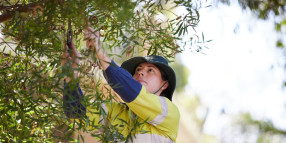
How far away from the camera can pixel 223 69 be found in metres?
6.52

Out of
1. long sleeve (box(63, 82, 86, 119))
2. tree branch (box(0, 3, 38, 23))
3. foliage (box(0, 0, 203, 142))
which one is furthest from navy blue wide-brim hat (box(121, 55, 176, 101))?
tree branch (box(0, 3, 38, 23))

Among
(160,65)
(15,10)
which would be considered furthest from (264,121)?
(15,10)

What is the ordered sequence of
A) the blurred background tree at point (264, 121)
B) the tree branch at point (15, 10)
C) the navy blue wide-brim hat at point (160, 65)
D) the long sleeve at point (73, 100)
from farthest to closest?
the blurred background tree at point (264, 121), the navy blue wide-brim hat at point (160, 65), the tree branch at point (15, 10), the long sleeve at point (73, 100)

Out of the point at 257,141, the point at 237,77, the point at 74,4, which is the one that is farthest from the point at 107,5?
the point at 237,77

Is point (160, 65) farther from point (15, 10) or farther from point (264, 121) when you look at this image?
point (264, 121)

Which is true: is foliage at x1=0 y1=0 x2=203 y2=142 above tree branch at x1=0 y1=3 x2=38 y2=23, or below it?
below

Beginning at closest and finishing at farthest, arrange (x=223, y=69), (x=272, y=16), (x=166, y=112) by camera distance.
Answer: (x=166, y=112)
(x=272, y=16)
(x=223, y=69)

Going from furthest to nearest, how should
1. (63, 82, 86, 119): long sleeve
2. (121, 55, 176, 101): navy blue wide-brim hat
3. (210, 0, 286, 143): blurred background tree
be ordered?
(210, 0, 286, 143): blurred background tree, (121, 55, 176, 101): navy blue wide-brim hat, (63, 82, 86, 119): long sleeve

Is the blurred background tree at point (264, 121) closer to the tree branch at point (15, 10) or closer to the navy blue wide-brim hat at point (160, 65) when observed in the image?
the navy blue wide-brim hat at point (160, 65)

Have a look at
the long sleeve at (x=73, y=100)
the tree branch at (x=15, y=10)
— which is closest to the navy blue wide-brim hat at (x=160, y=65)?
the long sleeve at (x=73, y=100)

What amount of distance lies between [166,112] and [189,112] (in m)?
3.97

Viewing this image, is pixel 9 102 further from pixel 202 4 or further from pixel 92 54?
pixel 202 4

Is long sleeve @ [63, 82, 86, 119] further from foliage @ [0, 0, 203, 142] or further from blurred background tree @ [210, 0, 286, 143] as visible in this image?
blurred background tree @ [210, 0, 286, 143]

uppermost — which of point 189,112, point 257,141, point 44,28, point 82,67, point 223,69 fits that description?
point 44,28
